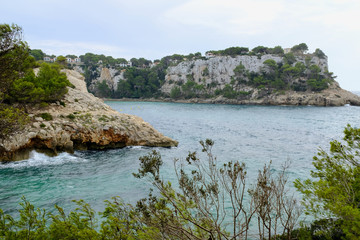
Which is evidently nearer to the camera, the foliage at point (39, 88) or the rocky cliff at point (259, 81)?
the foliage at point (39, 88)

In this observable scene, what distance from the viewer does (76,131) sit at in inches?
856

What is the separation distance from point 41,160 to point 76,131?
4013mm

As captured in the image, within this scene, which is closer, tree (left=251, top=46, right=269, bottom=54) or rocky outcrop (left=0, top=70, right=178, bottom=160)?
rocky outcrop (left=0, top=70, right=178, bottom=160)

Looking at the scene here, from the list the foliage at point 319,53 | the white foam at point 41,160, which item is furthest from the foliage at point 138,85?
the white foam at point 41,160

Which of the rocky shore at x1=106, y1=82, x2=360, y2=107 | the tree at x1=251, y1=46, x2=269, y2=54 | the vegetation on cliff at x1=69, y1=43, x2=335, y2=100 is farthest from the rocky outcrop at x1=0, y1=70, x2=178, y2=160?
the tree at x1=251, y1=46, x2=269, y2=54

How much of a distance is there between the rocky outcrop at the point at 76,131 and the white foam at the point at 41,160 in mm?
513

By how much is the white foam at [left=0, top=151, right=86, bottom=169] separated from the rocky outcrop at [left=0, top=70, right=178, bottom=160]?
51cm

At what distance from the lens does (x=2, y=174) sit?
612 inches

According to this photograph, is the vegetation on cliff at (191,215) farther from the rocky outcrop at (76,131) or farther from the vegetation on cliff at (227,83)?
the vegetation on cliff at (227,83)

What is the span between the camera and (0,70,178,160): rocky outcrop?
18.4 meters

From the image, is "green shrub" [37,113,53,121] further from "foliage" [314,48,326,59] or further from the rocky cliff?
"foliage" [314,48,326,59]

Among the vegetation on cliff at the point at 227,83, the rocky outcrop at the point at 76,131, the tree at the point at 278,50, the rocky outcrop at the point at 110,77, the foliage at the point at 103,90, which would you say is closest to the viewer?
the rocky outcrop at the point at 76,131

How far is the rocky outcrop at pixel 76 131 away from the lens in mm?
18391

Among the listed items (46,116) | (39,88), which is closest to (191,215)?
(46,116)
